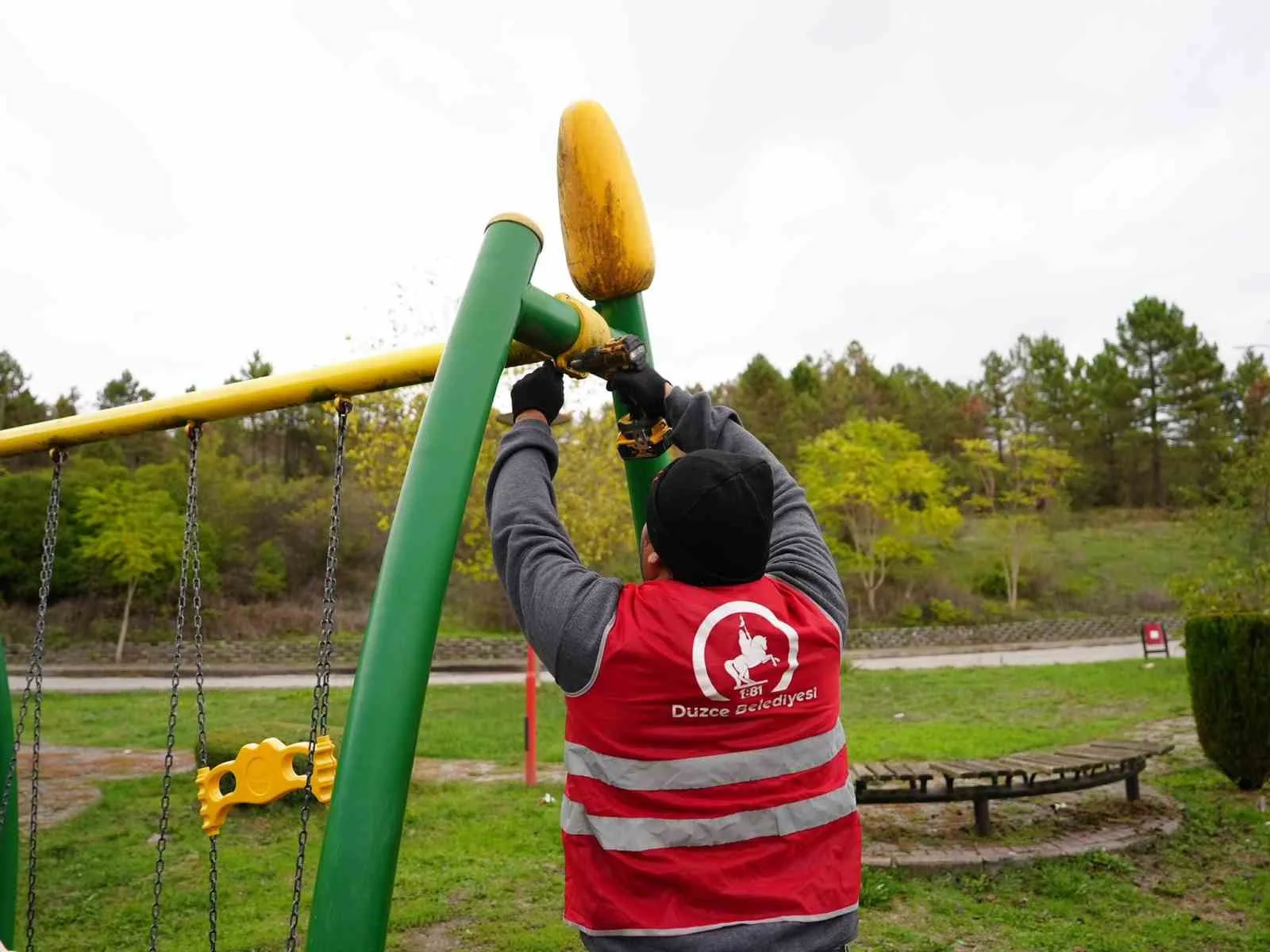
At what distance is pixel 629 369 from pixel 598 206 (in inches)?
18.5

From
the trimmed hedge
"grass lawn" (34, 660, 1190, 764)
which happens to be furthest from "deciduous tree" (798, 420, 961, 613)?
the trimmed hedge

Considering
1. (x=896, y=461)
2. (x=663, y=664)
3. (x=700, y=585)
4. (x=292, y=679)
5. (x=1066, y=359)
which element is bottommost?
(x=292, y=679)

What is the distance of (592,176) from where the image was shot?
7.34 ft

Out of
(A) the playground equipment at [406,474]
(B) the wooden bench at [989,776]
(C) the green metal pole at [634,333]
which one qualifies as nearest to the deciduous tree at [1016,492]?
(B) the wooden bench at [989,776]

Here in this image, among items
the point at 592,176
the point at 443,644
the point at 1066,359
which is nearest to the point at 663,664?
the point at 592,176

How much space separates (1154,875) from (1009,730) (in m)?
5.10

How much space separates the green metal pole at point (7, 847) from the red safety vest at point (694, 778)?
2434mm

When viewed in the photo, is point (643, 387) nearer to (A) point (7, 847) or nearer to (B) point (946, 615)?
(A) point (7, 847)

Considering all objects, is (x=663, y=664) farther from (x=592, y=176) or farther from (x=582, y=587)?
(x=592, y=176)

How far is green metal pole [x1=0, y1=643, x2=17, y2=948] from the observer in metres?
2.93

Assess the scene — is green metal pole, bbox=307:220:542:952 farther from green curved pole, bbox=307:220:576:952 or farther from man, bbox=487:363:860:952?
man, bbox=487:363:860:952

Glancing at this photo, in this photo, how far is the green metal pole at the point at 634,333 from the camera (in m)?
2.24

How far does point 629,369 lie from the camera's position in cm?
205

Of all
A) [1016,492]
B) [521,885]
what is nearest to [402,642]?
[521,885]
